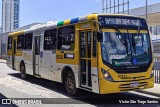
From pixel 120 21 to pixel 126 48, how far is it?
3.07 ft

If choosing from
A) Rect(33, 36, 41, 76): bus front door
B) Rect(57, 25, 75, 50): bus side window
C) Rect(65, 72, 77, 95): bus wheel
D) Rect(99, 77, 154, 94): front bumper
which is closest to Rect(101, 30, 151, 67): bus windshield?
Rect(99, 77, 154, 94): front bumper

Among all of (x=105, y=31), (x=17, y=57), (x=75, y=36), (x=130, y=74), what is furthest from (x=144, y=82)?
(x=17, y=57)

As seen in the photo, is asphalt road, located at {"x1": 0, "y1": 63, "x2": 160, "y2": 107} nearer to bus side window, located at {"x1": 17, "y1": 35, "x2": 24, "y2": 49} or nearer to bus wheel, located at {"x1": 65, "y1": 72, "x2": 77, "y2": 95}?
bus wheel, located at {"x1": 65, "y1": 72, "x2": 77, "y2": 95}

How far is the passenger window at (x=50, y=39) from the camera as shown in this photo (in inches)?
498

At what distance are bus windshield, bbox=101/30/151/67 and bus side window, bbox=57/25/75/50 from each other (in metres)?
1.91

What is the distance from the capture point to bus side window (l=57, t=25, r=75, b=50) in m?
10.9

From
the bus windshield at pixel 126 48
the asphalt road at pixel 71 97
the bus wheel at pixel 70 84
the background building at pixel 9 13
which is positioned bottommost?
the asphalt road at pixel 71 97

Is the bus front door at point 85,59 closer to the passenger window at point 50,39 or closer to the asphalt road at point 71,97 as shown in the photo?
the asphalt road at point 71,97

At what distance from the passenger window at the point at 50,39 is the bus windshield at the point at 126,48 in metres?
3.79

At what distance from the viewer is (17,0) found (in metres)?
93.0

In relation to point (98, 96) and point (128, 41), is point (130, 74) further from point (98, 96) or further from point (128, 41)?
point (98, 96)

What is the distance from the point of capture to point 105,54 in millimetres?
9172

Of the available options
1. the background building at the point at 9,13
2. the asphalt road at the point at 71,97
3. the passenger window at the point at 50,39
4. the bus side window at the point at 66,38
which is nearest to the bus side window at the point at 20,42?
the passenger window at the point at 50,39

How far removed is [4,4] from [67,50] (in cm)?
8415
